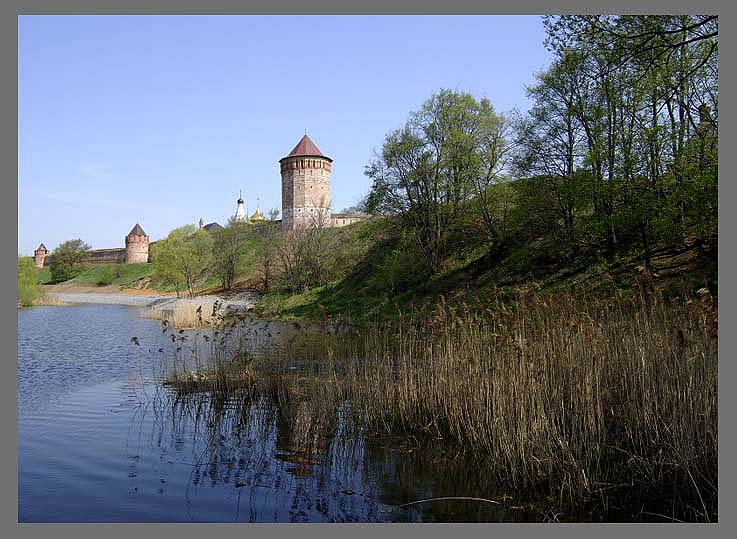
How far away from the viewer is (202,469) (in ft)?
19.4

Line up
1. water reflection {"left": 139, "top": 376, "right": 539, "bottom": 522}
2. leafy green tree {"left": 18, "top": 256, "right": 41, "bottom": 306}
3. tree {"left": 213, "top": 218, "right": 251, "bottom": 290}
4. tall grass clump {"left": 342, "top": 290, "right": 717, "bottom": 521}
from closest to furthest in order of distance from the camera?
tall grass clump {"left": 342, "top": 290, "right": 717, "bottom": 521}
water reflection {"left": 139, "top": 376, "right": 539, "bottom": 522}
leafy green tree {"left": 18, "top": 256, "right": 41, "bottom": 306}
tree {"left": 213, "top": 218, "right": 251, "bottom": 290}

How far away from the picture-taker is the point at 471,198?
2322 cm

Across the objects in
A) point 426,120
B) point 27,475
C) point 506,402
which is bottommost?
point 27,475

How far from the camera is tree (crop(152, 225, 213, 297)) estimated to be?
43938 millimetres

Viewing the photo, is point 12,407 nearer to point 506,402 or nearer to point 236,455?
point 236,455

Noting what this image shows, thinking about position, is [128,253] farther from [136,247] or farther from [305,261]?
[305,261]

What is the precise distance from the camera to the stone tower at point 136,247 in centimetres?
7350

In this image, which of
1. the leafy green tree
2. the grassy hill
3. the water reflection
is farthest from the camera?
the leafy green tree

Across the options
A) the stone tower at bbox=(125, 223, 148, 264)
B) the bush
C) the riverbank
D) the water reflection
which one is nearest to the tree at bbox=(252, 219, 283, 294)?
the riverbank

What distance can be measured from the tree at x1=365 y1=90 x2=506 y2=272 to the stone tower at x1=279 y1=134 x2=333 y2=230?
1260 inches

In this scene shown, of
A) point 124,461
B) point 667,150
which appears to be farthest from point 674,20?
point 124,461

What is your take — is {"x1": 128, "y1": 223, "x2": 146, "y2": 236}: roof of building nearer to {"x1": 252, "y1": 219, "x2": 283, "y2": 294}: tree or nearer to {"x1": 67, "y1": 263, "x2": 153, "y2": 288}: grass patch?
{"x1": 67, "y1": 263, "x2": 153, "y2": 288}: grass patch

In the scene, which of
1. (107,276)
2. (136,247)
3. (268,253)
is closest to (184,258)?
(268,253)

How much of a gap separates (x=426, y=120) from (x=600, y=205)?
900cm
